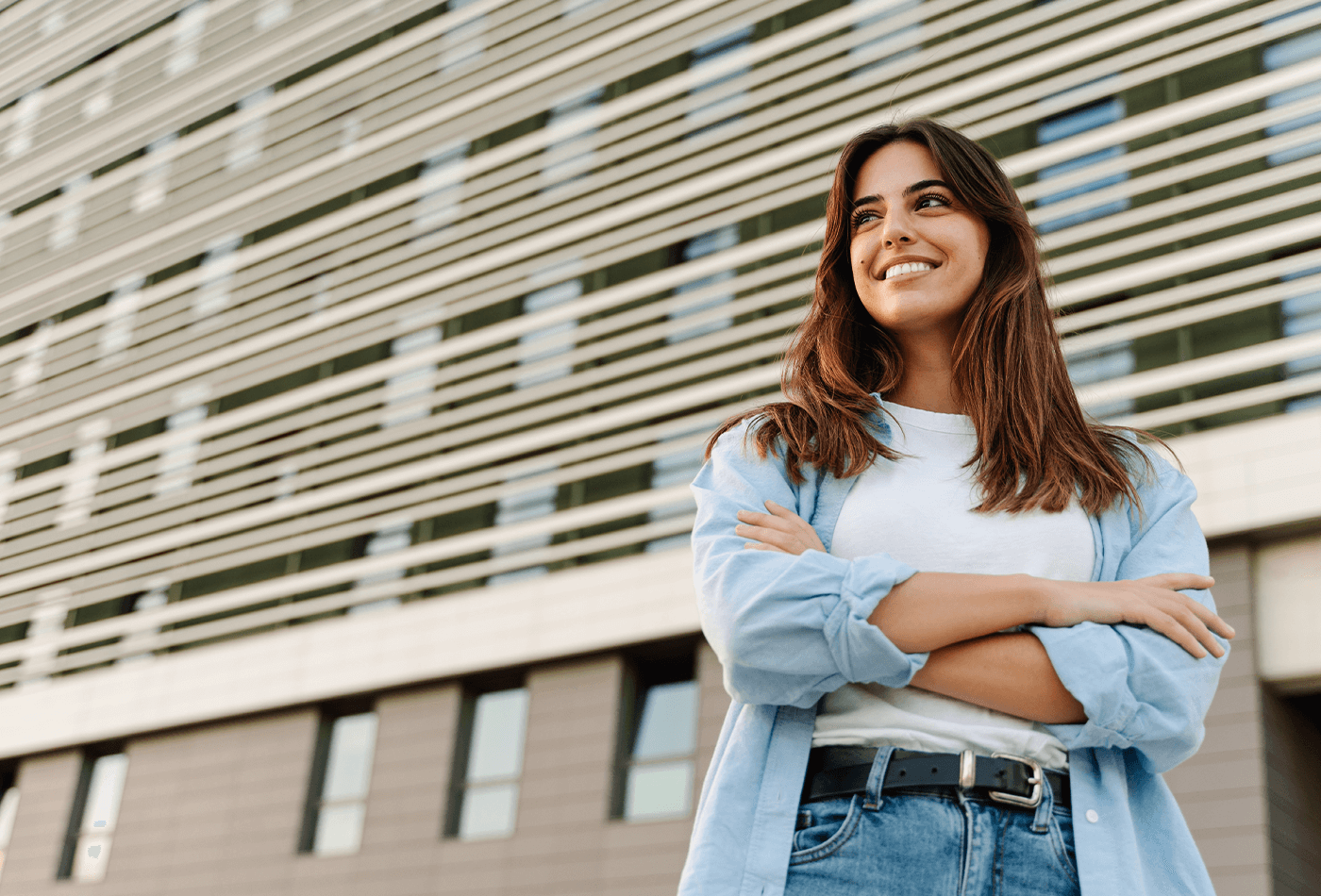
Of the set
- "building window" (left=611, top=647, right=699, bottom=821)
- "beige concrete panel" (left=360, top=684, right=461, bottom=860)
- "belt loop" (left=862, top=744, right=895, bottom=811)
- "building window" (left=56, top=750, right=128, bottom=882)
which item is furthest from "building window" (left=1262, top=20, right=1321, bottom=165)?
"building window" (left=56, top=750, right=128, bottom=882)

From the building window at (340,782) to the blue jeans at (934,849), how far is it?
14501 millimetres

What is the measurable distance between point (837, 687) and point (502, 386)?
47.8 ft

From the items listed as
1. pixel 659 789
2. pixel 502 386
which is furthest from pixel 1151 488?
pixel 502 386

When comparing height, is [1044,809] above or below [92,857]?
below

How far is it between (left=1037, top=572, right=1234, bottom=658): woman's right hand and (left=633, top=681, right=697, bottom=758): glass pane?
1182cm

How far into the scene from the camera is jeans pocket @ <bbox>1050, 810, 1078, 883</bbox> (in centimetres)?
152

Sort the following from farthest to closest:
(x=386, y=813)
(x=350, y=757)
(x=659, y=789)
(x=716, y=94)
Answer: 1. (x=350, y=757)
2. (x=716, y=94)
3. (x=386, y=813)
4. (x=659, y=789)

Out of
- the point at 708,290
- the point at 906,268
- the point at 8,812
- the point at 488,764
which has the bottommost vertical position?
the point at 906,268

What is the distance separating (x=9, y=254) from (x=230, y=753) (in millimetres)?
11985

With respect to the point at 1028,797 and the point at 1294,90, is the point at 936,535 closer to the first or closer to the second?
the point at 1028,797

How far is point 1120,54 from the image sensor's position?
40.4ft

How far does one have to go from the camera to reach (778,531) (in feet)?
5.80

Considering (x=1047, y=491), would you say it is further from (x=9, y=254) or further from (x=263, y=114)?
(x=9, y=254)

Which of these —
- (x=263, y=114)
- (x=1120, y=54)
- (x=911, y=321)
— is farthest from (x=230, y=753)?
(x=911, y=321)
